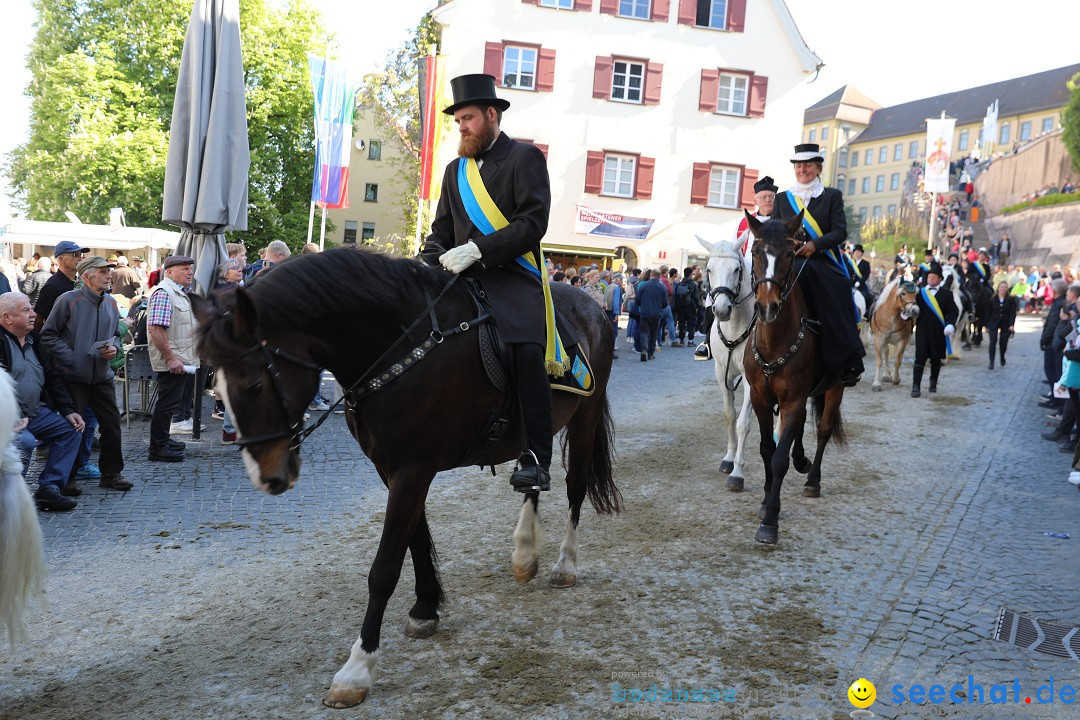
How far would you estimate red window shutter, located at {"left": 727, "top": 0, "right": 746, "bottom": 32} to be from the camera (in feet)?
116

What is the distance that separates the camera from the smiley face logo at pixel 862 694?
3.65m

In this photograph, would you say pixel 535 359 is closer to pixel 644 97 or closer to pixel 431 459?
pixel 431 459

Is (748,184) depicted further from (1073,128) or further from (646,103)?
(1073,128)

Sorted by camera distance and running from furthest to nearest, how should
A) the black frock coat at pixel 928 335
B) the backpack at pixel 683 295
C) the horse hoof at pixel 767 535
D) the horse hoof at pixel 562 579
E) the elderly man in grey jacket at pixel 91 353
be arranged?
the backpack at pixel 683 295, the black frock coat at pixel 928 335, the elderly man in grey jacket at pixel 91 353, the horse hoof at pixel 767 535, the horse hoof at pixel 562 579

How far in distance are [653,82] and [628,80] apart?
1016 mm

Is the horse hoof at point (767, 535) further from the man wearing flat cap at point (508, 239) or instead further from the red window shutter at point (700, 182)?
the red window shutter at point (700, 182)

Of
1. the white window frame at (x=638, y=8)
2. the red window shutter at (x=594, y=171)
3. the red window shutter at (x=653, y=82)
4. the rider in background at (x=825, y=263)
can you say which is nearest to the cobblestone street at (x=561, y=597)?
the rider in background at (x=825, y=263)

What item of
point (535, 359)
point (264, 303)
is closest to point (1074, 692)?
point (535, 359)

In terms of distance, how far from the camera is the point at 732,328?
8.75 metres

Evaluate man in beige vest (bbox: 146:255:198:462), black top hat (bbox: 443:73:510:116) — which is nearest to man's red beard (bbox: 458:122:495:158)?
black top hat (bbox: 443:73:510:116)

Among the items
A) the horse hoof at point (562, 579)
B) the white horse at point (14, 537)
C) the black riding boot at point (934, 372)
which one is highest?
the black riding boot at point (934, 372)

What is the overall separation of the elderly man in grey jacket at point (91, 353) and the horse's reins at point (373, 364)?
423cm

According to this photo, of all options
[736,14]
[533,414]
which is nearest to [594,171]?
[736,14]

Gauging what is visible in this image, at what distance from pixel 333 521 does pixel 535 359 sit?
308cm
